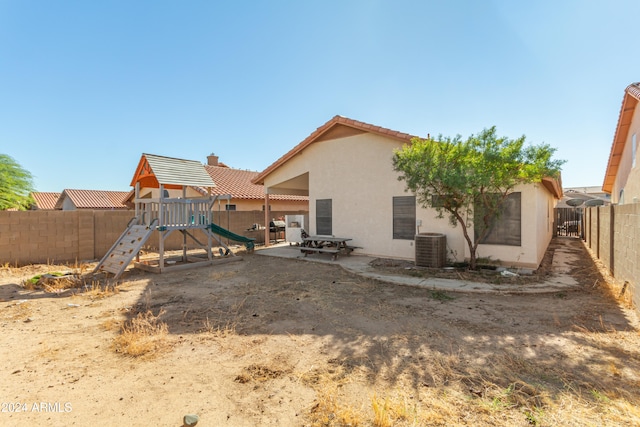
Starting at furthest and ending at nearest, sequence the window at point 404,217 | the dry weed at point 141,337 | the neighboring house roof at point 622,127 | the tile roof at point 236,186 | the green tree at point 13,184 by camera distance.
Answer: the tile roof at point 236,186, the green tree at point 13,184, the window at point 404,217, the neighboring house roof at point 622,127, the dry weed at point 141,337

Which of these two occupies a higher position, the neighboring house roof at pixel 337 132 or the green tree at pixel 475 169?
the neighboring house roof at pixel 337 132

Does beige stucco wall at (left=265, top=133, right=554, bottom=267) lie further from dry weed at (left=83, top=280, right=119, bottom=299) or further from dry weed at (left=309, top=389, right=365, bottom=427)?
dry weed at (left=309, top=389, right=365, bottom=427)

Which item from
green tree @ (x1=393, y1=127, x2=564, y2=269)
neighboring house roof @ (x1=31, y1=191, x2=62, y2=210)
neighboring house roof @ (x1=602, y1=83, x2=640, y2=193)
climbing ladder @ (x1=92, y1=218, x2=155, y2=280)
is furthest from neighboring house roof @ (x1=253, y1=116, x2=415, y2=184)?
neighboring house roof @ (x1=31, y1=191, x2=62, y2=210)

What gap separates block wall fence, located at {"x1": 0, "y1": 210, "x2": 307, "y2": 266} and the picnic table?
7.58 m

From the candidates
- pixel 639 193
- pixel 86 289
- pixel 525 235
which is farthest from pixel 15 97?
pixel 639 193

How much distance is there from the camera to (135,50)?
1066 centimetres

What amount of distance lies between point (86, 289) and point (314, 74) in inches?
387

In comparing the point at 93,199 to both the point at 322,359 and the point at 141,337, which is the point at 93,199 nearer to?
the point at 141,337

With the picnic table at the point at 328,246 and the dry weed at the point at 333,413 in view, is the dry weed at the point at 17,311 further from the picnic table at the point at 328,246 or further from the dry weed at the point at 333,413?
the picnic table at the point at 328,246

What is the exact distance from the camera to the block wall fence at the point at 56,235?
991 centimetres

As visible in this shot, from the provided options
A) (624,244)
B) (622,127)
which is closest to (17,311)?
(624,244)

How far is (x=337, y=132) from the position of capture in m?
11.7

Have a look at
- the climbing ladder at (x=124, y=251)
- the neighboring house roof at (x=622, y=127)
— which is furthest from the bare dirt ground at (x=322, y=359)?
the neighboring house roof at (x=622, y=127)

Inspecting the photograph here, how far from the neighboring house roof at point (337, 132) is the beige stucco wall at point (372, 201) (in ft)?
0.77
